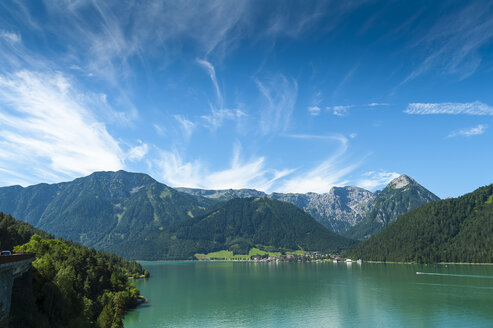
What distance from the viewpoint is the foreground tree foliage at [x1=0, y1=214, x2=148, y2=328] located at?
43938 millimetres

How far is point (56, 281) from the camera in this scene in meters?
60.9

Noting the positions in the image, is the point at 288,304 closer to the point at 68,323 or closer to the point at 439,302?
the point at 439,302

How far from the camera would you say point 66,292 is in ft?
199

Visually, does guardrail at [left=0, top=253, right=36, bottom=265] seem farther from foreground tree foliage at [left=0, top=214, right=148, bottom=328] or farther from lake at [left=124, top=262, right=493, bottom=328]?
lake at [left=124, top=262, right=493, bottom=328]

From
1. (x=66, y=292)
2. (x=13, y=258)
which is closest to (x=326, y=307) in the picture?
(x=66, y=292)

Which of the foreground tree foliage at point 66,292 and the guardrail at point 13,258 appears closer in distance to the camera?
the guardrail at point 13,258

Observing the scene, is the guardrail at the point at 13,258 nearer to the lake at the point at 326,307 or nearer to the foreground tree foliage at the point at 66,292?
the foreground tree foliage at the point at 66,292

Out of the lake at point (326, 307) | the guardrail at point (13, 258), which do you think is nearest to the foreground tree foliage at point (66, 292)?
the guardrail at point (13, 258)

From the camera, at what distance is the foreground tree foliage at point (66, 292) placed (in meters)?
43.9

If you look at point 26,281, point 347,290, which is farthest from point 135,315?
point 347,290

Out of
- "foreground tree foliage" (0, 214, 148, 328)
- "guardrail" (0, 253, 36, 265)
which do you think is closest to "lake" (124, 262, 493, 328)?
"foreground tree foliage" (0, 214, 148, 328)

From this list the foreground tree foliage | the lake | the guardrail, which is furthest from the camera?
the lake

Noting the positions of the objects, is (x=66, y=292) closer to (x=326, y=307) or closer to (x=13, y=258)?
Result: (x=13, y=258)

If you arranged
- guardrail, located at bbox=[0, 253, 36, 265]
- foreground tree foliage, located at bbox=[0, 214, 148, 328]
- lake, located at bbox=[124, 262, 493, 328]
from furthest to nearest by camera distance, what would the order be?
1. lake, located at bbox=[124, 262, 493, 328]
2. foreground tree foliage, located at bbox=[0, 214, 148, 328]
3. guardrail, located at bbox=[0, 253, 36, 265]
